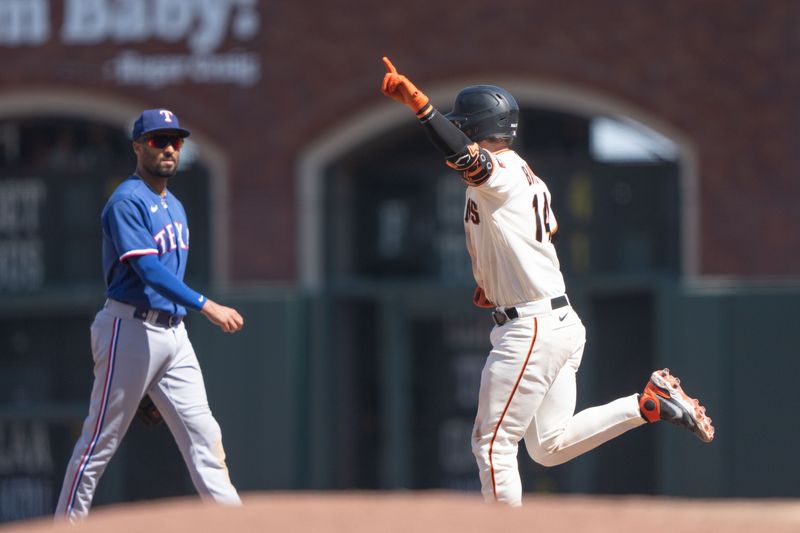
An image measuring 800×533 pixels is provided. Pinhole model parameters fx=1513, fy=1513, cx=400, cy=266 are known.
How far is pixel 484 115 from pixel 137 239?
1.48 metres

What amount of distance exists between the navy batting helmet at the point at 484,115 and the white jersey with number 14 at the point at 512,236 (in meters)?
0.11

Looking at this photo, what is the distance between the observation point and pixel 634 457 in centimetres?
1078

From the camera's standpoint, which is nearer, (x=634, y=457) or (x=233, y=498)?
(x=233, y=498)

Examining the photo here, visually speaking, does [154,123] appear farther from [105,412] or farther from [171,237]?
[105,412]

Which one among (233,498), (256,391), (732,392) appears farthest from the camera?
(256,391)

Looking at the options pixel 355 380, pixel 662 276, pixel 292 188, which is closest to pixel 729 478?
pixel 662 276

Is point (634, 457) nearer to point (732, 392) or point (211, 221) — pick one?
point (732, 392)

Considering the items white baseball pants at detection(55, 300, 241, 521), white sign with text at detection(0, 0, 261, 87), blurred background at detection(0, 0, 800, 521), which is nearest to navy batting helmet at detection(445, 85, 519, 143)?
white baseball pants at detection(55, 300, 241, 521)

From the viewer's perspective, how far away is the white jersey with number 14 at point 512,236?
5984 mm

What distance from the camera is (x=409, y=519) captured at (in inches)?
189

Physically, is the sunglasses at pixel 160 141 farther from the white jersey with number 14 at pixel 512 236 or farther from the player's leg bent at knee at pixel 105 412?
the white jersey with number 14 at pixel 512 236

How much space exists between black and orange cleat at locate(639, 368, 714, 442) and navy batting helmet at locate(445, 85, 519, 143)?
1.19 meters

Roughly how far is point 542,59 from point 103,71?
3.32 m

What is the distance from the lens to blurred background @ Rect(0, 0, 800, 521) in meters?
10.3
